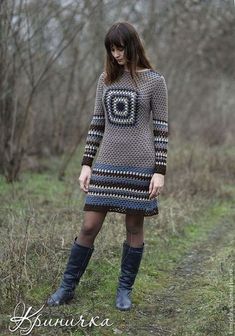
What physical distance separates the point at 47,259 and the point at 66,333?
3.05ft

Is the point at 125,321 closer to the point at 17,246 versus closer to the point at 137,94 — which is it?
the point at 17,246

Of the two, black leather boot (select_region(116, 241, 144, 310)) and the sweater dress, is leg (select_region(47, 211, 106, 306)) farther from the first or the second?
black leather boot (select_region(116, 241, 144, 310))

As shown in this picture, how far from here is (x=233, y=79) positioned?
1623 cm

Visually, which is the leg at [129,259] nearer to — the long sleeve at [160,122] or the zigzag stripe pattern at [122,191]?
the zigzag stripe pattern at [122,191]

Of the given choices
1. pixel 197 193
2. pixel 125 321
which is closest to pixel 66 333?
pixel 125 321

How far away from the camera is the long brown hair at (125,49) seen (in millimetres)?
3375

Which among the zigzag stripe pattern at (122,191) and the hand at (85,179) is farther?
the hand at (85,179)

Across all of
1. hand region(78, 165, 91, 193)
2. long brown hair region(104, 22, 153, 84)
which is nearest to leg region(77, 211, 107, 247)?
hand region(78, 165, 91, 193)

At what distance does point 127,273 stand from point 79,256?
360 millimetres

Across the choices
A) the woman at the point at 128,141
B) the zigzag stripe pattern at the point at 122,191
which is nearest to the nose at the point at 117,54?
the woman at the point at 128,141

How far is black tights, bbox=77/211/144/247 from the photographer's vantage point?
138 inches

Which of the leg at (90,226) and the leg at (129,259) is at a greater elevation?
the leg at (90,226)

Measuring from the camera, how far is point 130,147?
346cm

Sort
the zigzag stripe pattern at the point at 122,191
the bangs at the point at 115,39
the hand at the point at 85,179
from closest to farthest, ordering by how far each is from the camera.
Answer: the bangs at the point at 115,39
the zigzag stripe pattern at the point at 122,191
the hand at the point at 85,179
